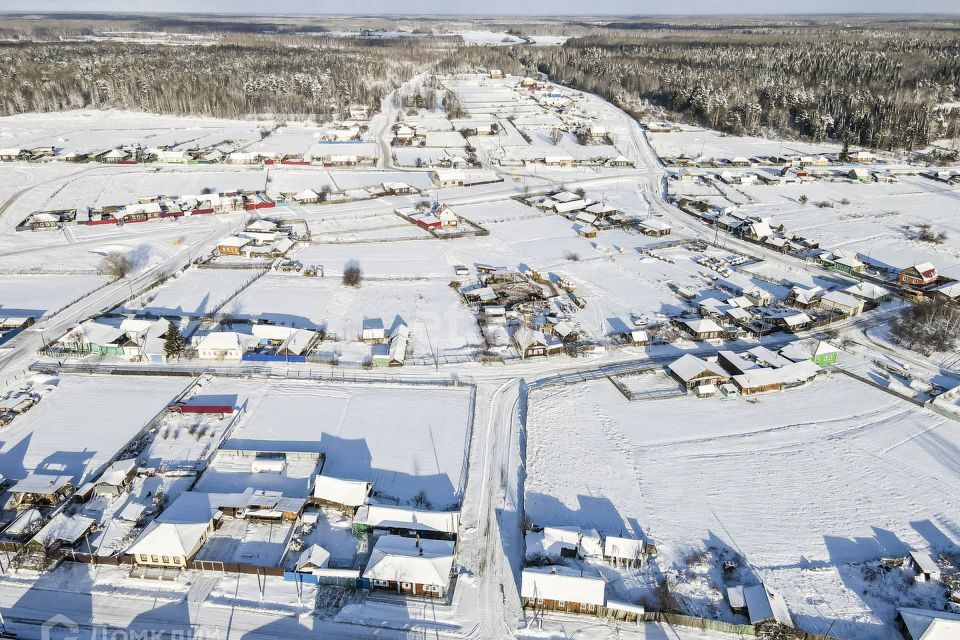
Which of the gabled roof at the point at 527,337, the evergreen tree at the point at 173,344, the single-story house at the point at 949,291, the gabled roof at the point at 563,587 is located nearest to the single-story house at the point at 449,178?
the gabled roof at the point at 527,337

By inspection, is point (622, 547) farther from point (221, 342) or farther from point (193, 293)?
point (193, 293)

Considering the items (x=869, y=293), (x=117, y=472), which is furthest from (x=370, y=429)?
(x=869, y=293)

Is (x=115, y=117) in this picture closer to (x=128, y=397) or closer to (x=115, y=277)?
(x=115, y=277)

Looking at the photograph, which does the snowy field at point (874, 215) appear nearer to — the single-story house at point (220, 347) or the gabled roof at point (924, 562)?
the gabled roof at point (924, 562)

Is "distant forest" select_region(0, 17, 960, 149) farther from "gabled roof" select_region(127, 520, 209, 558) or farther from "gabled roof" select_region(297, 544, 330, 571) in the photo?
"gabled roof" select_region(127, 520, 209, 558)

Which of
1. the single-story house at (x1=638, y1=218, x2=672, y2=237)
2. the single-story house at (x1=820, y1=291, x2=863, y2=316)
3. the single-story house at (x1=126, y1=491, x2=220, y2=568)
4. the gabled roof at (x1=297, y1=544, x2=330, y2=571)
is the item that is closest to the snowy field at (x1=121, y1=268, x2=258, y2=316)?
the single-story house at (x1=126, y1=491, x2=220, y2=568)
